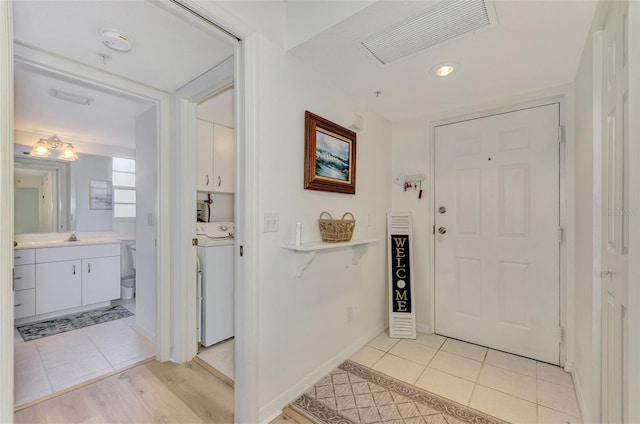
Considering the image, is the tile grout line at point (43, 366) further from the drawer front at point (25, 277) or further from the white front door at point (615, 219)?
the white front door at point (615, 219)

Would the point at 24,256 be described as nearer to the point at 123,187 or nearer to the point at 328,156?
the point at 123,187

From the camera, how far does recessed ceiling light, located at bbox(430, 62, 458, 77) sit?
A: 1840mm

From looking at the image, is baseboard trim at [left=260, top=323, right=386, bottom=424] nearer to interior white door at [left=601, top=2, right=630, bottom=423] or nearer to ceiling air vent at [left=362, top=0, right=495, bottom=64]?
interior white door at [left=601, top=2, right=630, bottom=423]

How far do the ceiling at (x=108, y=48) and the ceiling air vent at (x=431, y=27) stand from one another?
899mm

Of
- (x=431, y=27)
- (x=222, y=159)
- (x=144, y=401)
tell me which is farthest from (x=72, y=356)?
(x=431, y=27)

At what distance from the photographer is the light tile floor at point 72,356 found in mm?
1923

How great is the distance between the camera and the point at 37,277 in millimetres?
3039

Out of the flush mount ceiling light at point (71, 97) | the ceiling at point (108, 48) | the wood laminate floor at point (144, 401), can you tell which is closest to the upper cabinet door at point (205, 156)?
the ceiling at point (108, 48)

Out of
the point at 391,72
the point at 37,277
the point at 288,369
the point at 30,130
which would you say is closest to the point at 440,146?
the point at 391,72

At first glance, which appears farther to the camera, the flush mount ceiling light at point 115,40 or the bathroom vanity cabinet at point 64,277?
the bathroom vanity cabinet at point 64,277

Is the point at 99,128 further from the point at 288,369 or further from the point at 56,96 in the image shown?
the point at 288,369

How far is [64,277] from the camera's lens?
322 centimetres

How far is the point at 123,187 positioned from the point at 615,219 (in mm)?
5288

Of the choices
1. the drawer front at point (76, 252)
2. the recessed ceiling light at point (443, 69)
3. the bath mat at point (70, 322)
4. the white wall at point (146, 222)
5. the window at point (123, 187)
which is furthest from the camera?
the window at point (123, 187)
